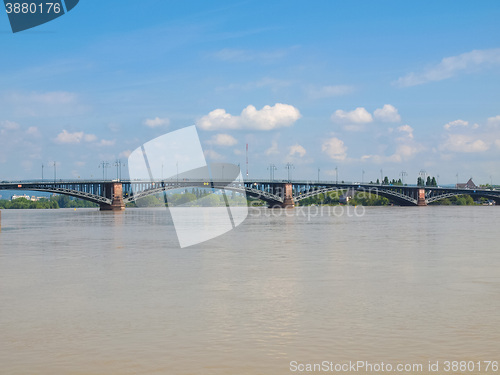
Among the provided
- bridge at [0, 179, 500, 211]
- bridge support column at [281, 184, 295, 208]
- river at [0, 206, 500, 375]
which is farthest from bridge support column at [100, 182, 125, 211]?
river at [0, 206, 500, 375]

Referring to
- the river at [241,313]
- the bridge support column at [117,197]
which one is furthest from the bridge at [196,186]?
the river at [241,313]

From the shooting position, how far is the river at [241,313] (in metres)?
11.1

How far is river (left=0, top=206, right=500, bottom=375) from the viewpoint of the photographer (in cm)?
1114

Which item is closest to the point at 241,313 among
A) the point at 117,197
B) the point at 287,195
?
the point at 117,197

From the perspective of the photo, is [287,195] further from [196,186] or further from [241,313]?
[241,313]

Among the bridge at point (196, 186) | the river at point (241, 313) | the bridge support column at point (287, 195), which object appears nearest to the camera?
the river at point (241, 313)

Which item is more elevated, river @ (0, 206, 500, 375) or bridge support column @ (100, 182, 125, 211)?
bridge support column @ (100, 182, 125, 211)

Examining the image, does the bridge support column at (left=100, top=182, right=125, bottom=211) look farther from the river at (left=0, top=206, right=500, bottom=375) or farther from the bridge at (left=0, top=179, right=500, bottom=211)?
the river at (left=0, top=206, right=500, bottom=375)

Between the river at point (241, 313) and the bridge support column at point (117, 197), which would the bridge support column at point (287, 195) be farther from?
the river at point (241, 313)

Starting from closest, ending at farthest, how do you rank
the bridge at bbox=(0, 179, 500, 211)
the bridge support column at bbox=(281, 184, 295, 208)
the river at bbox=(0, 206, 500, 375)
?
1. the river at bbox=(0, 206, 500, 375)
2. the bridge at bbox=(0, 179, 500, 211)
3. the bridge support column at bbox=(281, 184, 295, 208)

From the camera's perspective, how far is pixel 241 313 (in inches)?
603

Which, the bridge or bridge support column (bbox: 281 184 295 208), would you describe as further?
bridge support column (bbox: 281 184 295 208)

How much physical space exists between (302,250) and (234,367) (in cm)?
2427

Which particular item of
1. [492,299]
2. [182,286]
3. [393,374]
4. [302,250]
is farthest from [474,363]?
[302,250]
